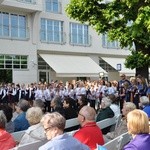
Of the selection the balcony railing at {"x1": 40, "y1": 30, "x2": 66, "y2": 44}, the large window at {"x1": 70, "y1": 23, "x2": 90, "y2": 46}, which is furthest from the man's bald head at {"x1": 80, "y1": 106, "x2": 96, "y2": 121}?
the large window at {"x1": 70, "y1": 23, "x2": 90, "y2": 46}

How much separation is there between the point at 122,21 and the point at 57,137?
1535 cm

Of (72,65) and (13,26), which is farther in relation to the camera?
(72,65)

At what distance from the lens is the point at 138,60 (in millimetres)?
20750

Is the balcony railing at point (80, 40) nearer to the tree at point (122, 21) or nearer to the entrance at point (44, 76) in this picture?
the entrance at point (44, 76)

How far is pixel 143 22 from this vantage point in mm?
16031

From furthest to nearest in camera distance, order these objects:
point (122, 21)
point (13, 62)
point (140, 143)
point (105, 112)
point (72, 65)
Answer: point (72, 65), point (13, 62), point (122, 21), point (105, 112), point (140, 143)

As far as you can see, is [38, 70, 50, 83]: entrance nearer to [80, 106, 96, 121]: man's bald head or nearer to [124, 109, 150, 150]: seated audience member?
[80, 106, 96, 121]: man's bald head

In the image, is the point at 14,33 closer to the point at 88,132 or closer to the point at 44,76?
the point at 44,76

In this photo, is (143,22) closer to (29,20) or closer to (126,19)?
(126,19)

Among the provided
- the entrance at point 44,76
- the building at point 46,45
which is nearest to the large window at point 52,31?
the building at point 46,45

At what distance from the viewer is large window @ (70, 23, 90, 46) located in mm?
43228

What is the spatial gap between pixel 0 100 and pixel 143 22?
1443cm

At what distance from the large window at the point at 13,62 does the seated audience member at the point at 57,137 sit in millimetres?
31560

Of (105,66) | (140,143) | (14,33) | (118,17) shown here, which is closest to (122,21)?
(118,17)
